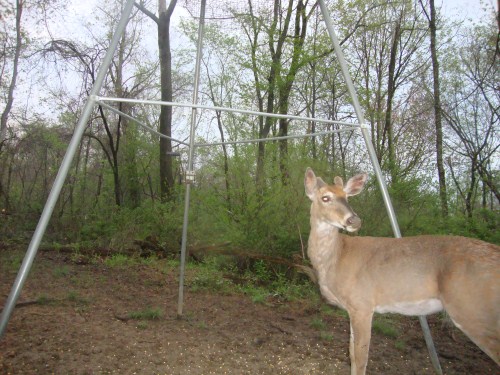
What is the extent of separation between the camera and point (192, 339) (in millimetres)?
4293

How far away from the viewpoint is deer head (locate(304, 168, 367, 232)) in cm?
315

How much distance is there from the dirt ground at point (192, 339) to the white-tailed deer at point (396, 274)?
0.95 m

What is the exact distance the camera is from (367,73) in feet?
69.9

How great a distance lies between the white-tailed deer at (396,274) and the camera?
2.63 m

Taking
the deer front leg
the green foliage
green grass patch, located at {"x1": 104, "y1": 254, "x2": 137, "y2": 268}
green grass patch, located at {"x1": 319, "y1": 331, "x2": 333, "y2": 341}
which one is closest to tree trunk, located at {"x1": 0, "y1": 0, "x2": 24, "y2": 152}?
green grass patch, located at {"x1": 104, "y1": 254, "x2": 137, "y2": 268}

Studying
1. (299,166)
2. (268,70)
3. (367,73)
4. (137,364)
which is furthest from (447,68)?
(137,364)

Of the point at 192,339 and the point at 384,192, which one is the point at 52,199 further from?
A: the point at 384,192

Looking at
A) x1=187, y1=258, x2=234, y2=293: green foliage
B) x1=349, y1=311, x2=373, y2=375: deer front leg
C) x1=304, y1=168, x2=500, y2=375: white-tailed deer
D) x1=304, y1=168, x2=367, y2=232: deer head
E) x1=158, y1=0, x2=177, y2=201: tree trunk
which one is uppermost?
x1=158, y1=0, x2=177, y2=201: tree trunk

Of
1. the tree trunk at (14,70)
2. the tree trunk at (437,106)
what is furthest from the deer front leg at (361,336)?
the tree trunk at (14,70)

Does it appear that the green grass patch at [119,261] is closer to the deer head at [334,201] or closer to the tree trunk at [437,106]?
the deer head at [334,201]

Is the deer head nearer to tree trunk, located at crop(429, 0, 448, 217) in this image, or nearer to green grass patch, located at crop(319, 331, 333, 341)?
green grass patch, located at crop(319, 331, 333, 341)

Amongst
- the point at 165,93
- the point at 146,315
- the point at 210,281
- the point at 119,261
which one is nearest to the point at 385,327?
the point at 146,315

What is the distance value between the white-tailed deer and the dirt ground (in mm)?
949

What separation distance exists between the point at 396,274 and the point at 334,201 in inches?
30.2
